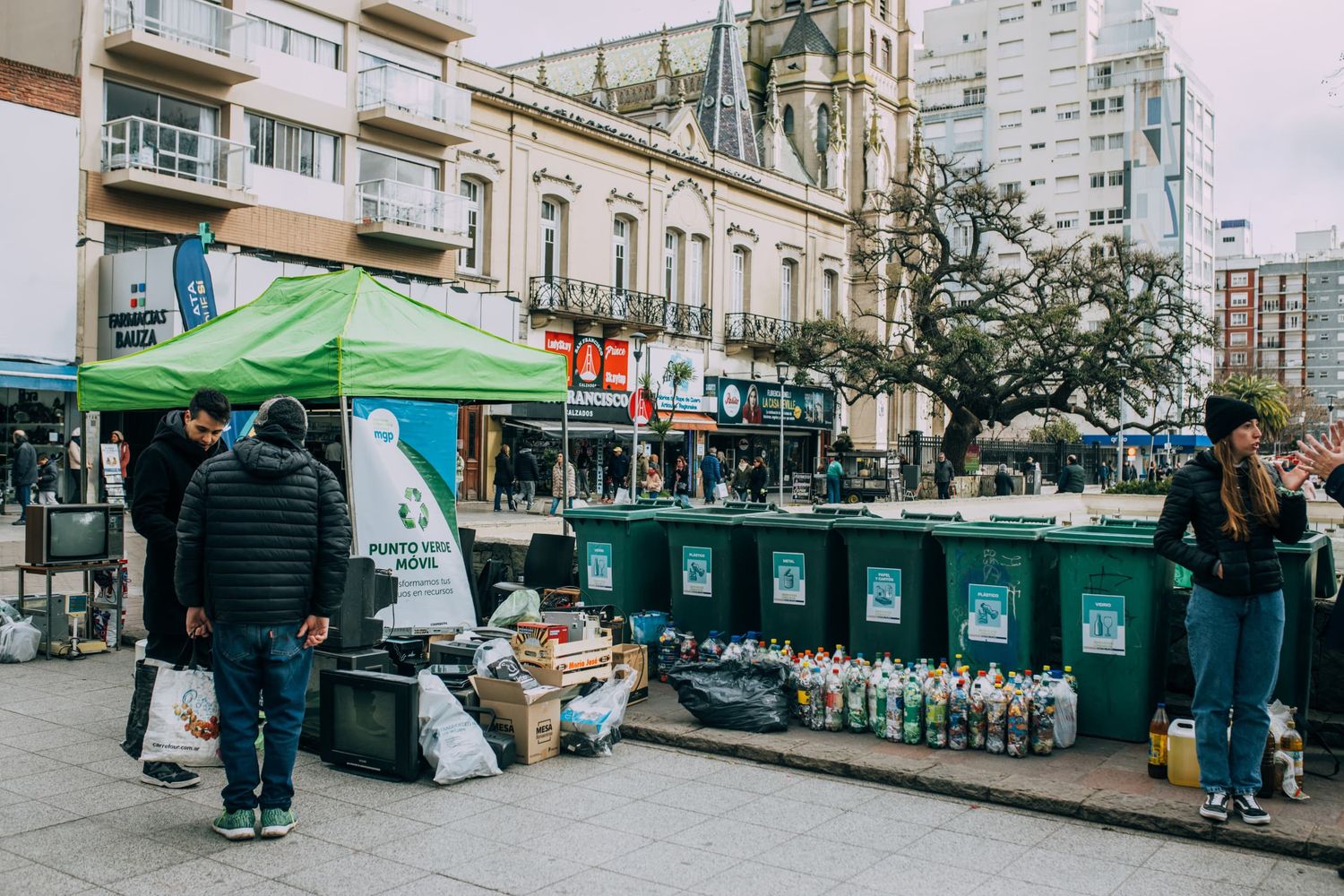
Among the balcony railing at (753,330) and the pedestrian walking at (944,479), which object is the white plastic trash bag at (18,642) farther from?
the balcony railing at (753,330)

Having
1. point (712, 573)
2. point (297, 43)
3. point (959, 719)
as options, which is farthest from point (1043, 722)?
point (297, 43)

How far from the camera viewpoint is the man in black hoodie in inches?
243

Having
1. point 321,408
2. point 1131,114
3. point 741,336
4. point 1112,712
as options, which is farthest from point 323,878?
point 1131,114

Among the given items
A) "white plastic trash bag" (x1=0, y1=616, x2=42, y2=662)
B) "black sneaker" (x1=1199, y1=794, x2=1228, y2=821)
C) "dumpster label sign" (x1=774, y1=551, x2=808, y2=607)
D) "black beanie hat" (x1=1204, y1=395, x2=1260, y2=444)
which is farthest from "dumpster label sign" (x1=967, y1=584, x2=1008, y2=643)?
"white plastic trash bag" (x1=0, y1=616, x2=42, y2=662)

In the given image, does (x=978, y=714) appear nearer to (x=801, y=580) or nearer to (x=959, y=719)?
(x=959, y=719)

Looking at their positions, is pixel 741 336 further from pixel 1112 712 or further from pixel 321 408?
pixel 1112 712

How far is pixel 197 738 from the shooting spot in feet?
18.8

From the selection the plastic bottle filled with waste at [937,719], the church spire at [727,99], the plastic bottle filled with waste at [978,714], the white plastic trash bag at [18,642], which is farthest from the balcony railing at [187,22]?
the church spire at [727,99]

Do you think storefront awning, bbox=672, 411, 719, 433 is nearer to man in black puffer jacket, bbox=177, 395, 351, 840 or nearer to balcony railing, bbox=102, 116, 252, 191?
balcony railing, bbox=102, 116, 252, 191

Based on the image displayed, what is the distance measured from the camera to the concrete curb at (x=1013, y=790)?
5402mm

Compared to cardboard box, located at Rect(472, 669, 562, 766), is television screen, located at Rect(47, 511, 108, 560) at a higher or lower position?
higher

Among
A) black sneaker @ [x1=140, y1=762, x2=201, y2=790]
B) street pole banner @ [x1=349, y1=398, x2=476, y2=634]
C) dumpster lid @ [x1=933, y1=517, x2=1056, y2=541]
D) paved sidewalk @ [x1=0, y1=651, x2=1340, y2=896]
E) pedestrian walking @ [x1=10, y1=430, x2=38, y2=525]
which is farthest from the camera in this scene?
pedestrian walking @ [x1=10, y1=430, x2=38, y2=525]

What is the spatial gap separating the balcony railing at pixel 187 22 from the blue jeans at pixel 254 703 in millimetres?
21845

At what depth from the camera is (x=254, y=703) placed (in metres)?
5.44
